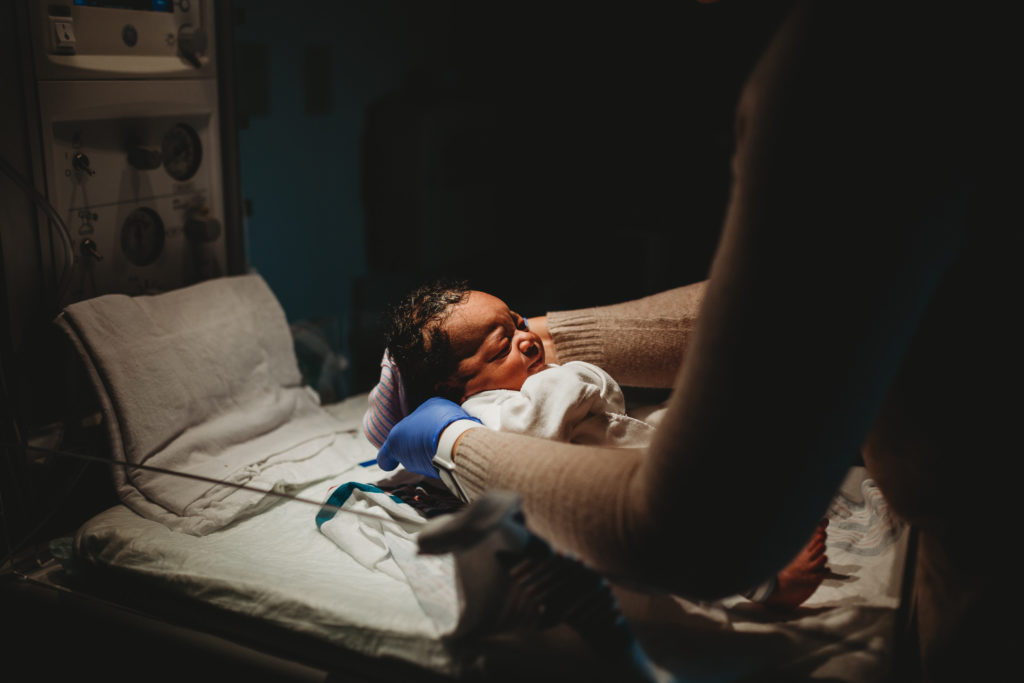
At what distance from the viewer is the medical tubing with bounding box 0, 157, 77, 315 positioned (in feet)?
4.27

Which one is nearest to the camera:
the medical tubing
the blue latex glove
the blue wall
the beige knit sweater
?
the beige knit sweater

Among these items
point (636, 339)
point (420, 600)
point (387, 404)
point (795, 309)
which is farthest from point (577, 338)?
point (795, 309)

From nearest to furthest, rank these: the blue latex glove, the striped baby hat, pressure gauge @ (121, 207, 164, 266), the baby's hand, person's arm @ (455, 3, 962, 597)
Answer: person's arm @ (455, 3, 962, 597) → the baby's hand → the blue latex glove → the striped baby hat → pressure gauge @ (121, 207, 164, 266)

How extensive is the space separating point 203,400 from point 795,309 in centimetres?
115

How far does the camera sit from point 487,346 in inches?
52.7

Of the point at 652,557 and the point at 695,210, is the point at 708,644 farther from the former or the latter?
the point at 695,210

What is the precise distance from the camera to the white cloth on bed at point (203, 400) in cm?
133

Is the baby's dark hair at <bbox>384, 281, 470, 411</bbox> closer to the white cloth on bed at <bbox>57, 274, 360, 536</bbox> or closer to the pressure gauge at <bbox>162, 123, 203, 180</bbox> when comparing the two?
the white cloth on bed at <bbox>57, 274, 360, 536</bbox>

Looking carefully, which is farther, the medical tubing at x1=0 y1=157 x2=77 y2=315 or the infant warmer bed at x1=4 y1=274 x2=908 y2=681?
the medical tubing at x1=0 y1=157 x2=77 y2=315

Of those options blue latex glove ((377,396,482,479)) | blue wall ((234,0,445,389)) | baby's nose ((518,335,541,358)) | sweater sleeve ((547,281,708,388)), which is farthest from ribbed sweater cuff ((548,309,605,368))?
blue wall ((234,0,445,389))

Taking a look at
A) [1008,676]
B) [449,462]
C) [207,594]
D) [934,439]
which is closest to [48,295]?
[207,594]

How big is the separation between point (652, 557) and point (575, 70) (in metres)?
1.78

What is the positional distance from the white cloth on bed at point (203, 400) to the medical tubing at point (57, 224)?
4 centimetres

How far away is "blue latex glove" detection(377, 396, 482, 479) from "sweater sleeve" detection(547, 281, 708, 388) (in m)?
0.31
